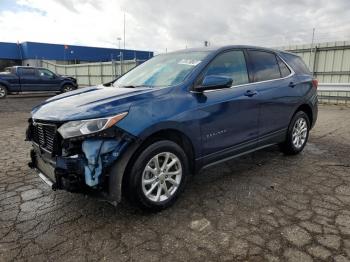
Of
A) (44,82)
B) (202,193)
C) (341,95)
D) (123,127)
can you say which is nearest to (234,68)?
(202,193)

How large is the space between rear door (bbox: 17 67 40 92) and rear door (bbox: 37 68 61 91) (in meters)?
0.25

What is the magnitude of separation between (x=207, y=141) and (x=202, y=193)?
661 mm

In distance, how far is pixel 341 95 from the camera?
503 inches

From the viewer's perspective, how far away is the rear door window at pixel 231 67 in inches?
146

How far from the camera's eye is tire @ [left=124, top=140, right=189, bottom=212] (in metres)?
2.91

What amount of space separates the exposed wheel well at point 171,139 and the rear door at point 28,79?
15.7 m

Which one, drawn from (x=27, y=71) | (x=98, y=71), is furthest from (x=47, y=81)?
(x=98, y=71)

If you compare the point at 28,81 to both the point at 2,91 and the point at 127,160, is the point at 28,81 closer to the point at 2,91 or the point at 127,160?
the point at 2,91

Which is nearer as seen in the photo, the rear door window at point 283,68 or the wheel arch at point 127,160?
the wheel arch at point 127,160

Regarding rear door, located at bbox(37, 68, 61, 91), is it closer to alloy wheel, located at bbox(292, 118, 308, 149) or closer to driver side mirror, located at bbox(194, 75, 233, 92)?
alloy wheel, located at bbox(292, 118, 308, 149)

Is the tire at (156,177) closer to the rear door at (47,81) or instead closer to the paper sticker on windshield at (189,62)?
the paper sticker on windshield at (189,62)

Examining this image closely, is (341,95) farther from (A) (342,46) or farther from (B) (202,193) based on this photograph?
(B) (202,193)

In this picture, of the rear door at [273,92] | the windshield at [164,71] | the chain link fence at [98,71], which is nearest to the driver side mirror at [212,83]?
the windshield at [164,71]

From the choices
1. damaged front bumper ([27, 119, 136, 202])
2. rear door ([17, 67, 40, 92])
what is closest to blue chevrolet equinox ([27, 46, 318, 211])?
damaged front bumper ([27, 119, 136, 202])
